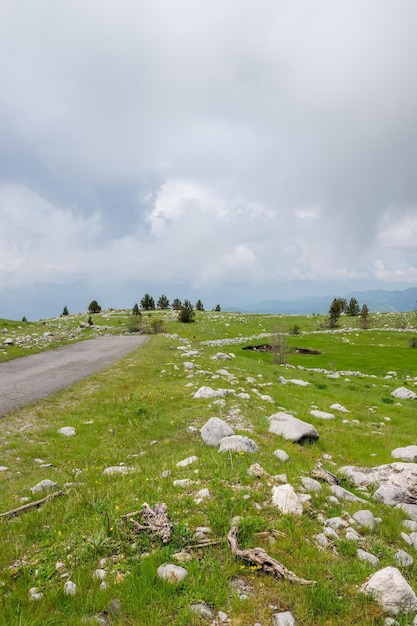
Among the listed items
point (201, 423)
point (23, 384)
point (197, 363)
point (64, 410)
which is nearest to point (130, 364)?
point (197, 363)

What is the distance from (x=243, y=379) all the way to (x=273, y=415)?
27.7 ft

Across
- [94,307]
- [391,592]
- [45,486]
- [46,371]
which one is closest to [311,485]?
[391,592]

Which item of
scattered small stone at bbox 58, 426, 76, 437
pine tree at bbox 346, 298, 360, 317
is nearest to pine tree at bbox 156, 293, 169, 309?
pine tree at bbox 346, 298, 360, 317

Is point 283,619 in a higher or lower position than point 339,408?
higher

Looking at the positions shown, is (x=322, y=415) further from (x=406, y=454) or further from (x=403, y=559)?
(x=403, y=559)

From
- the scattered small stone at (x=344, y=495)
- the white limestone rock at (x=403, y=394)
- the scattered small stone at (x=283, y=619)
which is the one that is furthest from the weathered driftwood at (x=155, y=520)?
the white limestone rock at (x=403, y=394)

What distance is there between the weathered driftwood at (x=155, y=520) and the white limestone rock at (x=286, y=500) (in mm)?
2246

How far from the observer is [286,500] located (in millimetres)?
6512

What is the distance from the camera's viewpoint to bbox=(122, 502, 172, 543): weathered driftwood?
5.50 m

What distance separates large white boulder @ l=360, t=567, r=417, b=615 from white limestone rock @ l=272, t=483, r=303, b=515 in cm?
174

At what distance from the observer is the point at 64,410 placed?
1487 cm

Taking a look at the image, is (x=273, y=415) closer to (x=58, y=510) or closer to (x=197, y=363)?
(x=58, y=510)

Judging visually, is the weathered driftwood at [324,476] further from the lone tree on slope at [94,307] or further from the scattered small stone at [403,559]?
the lone tree on slope at [94,307]

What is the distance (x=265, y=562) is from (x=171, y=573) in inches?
56.6
